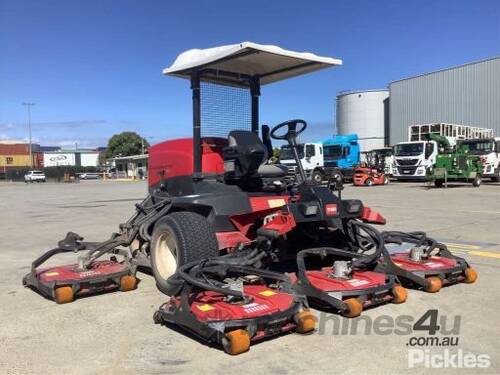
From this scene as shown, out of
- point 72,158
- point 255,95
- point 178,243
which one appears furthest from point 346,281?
point 72,158

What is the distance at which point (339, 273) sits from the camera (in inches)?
198

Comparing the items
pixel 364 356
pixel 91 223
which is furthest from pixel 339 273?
pixel 91 223

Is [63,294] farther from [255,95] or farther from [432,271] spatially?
[432,271]

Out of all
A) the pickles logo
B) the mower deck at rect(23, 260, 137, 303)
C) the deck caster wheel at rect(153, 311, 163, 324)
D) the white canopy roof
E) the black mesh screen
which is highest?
the white canopy roof

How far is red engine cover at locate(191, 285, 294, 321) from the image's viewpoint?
4035mm

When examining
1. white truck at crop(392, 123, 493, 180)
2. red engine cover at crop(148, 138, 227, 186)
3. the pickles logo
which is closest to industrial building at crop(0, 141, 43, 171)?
white truck at crop(392, 123, 493, 180)

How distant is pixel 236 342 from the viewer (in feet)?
12.4

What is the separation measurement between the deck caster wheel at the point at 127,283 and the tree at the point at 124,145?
9694 cm

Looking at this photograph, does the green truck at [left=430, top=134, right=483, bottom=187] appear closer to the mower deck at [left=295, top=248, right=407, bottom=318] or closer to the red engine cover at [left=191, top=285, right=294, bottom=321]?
the mower deck at [left=295, top=248, right=407, bottom=318]

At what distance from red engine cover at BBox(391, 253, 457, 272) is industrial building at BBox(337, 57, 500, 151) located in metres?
40.7

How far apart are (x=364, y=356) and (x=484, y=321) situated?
1.43 metres

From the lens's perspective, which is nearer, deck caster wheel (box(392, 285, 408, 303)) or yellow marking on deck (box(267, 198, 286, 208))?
deck caster wheel (box(392, 285, 408, 303))

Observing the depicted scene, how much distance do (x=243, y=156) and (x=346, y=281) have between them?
1694 mm

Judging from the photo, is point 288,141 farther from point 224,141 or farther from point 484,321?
point 484,321
